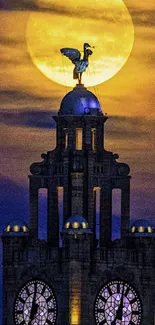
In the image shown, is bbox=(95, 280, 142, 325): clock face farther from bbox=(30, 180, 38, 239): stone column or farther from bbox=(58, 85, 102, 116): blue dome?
bbox=(58, 85, 102, 116): blue dome

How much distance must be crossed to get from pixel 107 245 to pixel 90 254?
124cm

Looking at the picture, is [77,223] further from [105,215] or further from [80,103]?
[80,103]

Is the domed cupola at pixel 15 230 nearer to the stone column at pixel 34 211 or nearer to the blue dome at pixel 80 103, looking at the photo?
the stone column at pixel 34 211

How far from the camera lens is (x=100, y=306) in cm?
14162

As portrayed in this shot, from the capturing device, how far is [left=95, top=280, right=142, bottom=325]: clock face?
141375 millimetres

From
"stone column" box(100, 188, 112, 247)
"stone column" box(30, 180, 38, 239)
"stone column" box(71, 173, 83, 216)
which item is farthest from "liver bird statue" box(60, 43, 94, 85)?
"stone column" box(30, 180, 38, 239)

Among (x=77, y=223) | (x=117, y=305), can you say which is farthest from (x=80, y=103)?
(x=117, y=305)

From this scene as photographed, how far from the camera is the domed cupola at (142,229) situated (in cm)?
14125

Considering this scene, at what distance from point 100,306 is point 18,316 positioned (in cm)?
335

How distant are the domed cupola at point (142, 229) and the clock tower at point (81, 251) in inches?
1.5

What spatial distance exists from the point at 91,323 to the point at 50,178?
19.5 ft

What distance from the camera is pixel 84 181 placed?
142000 mm

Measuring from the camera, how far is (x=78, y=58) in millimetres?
142375

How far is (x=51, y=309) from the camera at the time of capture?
142 meters
